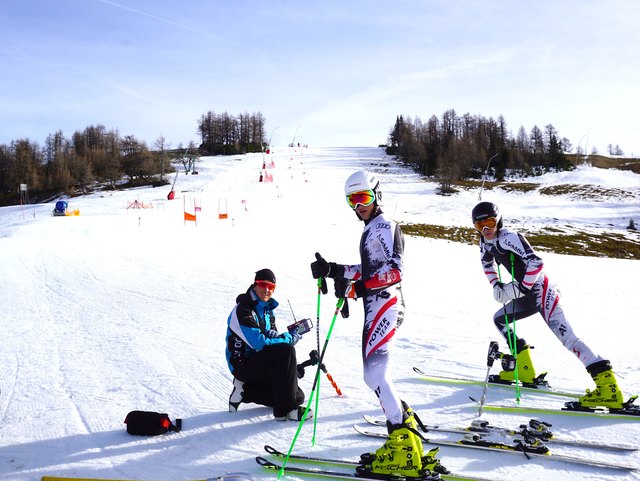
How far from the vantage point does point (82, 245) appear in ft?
57.6

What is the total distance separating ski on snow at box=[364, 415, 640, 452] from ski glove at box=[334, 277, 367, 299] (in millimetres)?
1599

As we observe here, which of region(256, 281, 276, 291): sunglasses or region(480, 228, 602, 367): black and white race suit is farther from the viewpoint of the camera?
region(480, 228, 602, 367): black and white race suit

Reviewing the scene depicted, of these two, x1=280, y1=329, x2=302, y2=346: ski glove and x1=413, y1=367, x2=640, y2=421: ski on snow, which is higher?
x1=280, y1=329, x2=302, y2=346: ski glove

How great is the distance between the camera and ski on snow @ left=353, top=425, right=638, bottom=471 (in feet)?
12.5

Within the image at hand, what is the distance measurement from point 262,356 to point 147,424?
1284mm

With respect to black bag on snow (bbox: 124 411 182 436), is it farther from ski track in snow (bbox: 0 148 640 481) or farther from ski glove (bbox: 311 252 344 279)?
ski glove (bbox: 311 252 344 279)

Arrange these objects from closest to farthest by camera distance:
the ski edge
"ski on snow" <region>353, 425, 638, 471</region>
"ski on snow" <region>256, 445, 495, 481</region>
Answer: "ski on snow" <region>256, 445, 495, 481</region>, "ski on snow" <region>353, 425, 638, 471</region>, the ski edge

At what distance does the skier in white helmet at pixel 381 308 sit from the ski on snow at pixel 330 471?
5cm

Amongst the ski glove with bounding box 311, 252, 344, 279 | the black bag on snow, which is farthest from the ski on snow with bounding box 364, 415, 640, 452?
the black bag on snow

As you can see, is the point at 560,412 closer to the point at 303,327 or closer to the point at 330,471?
the point at 330,471

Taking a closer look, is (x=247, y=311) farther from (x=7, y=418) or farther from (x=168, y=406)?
(x=7, y=418)

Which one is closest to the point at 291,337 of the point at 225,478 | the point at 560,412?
the point at 225,478

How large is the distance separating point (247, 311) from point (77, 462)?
1.99m

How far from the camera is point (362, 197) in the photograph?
420 centimetres
